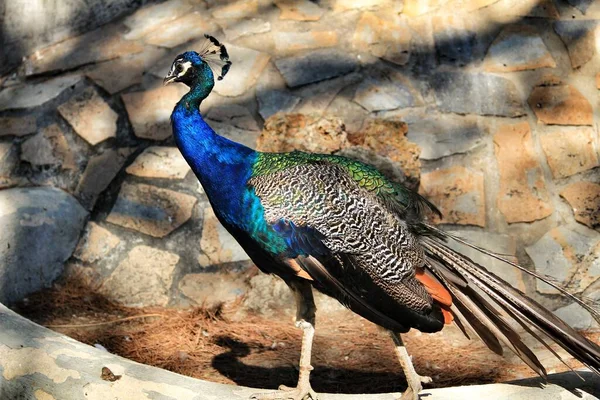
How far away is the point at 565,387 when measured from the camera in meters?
3.21

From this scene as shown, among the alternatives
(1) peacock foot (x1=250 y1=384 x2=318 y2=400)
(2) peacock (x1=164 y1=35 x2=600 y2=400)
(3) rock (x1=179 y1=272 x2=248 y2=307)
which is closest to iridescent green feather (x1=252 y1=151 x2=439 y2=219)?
(2) peacock (x1=164 y1=35 x2=600 y2=400)

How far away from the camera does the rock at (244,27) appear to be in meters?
5.50

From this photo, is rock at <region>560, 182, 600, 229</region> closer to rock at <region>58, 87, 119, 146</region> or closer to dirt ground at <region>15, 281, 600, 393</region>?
dirt ground at <region>15, 281, 600, 393</region>

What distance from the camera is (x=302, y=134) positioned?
4.66 metres

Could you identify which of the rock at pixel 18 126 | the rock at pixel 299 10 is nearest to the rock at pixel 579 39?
the rock at pixel 299 10

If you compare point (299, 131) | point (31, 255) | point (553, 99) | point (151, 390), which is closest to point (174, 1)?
point (299, 131)

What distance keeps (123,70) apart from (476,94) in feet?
7.13

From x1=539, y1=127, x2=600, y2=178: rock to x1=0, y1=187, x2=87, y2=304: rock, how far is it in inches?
106

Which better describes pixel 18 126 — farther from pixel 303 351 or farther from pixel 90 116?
pixel 303 351

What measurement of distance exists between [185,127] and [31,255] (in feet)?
5.37

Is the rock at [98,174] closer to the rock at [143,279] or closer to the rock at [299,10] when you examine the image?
the rock at [143,279]

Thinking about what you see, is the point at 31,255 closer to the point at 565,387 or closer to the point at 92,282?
the point at 92,282

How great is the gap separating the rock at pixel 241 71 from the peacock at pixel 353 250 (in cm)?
177

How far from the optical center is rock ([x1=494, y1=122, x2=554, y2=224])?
4.88 m
